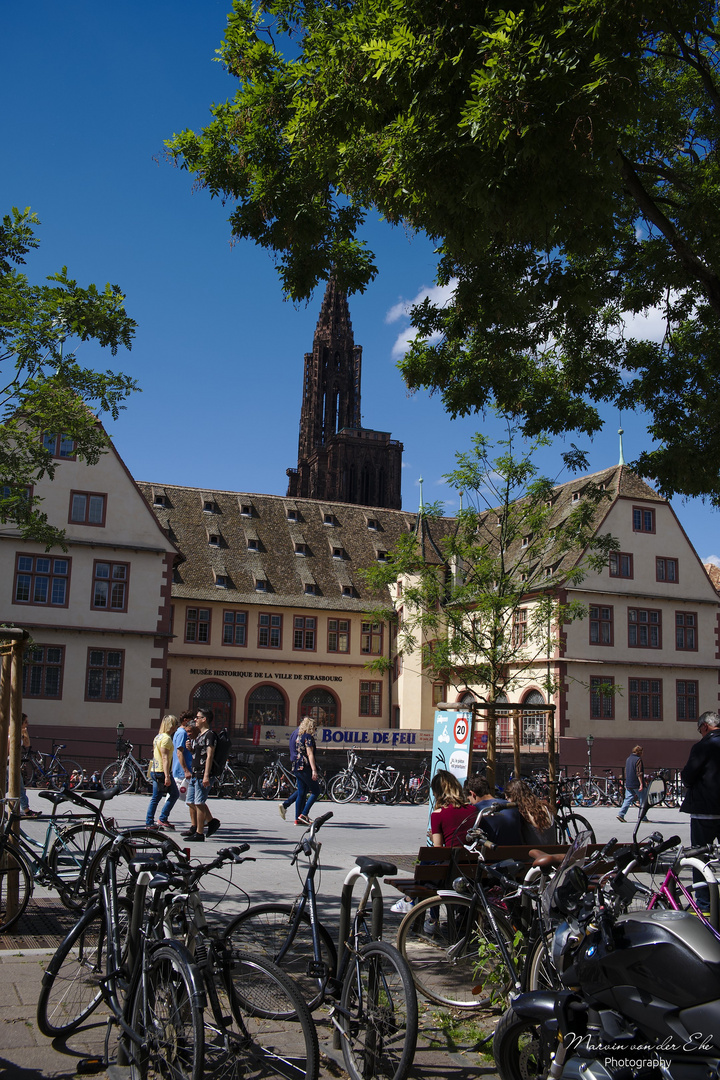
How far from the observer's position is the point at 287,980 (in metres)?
3.91

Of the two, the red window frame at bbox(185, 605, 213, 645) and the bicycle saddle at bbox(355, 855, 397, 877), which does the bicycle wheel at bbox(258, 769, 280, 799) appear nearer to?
the red window frame at bbox(185, 605, 213, 645)

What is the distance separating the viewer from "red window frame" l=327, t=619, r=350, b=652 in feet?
142

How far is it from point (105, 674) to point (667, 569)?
23.6 meters

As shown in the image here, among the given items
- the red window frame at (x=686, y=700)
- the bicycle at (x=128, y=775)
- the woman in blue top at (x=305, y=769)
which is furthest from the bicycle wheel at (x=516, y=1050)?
the red window frame at (x=686, y=700)

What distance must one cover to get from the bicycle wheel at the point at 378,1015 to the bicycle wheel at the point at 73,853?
358 centimetres

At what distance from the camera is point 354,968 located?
15.0 ft

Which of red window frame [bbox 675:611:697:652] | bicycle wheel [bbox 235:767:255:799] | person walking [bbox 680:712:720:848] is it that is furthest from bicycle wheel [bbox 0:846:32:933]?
red window frame [bbox 675:611:697:652]

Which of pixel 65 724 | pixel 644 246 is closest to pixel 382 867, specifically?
pixel 644 246

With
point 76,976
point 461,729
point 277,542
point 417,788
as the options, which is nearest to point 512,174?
point 76,976

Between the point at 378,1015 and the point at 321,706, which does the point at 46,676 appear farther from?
the point at 378,1015

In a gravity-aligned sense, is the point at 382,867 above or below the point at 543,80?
below

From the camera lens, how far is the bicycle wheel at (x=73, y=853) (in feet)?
24.7

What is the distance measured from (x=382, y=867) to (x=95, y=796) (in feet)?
7.62

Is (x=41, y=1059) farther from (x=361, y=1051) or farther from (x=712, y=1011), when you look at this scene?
(x=712, y=1011)
